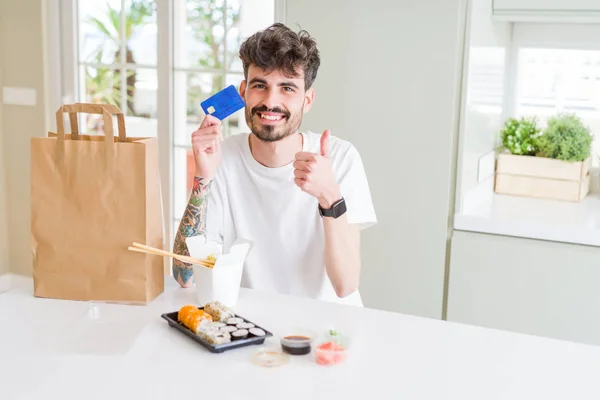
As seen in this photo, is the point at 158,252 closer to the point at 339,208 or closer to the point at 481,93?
the point at 339,208

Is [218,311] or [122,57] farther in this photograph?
[122,57]

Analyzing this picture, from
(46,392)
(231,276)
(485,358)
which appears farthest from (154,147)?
(485,358)

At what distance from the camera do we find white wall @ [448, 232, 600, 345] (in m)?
2.57

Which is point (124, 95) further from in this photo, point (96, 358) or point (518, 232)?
point (96, 358)

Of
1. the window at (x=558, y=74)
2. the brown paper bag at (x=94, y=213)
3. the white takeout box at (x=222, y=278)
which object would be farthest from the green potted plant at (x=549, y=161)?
the brown paper bag at (x=94, y=213)

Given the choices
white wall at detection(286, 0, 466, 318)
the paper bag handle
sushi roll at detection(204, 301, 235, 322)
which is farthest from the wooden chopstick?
white wall at detection(286, 0, 466, 318)

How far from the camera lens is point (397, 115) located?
2.76 metres

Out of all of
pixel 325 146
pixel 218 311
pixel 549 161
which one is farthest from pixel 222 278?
pixel 549 161

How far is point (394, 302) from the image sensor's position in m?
2.86

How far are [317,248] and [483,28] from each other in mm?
1248

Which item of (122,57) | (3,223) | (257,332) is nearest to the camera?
(257,332)

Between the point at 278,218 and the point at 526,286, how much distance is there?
3.50ft

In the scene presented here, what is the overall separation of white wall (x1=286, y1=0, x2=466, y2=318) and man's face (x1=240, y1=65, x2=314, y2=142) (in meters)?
0.84

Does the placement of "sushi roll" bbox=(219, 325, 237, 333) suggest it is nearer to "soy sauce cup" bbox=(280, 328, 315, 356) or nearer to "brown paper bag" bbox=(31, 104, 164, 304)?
"soy sauce cup" bbox=(280, 328, 315, 356)
